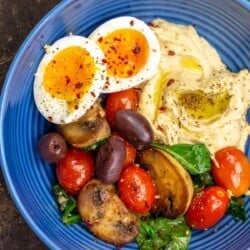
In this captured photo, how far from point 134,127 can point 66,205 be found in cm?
36

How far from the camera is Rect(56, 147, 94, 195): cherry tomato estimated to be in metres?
2.06

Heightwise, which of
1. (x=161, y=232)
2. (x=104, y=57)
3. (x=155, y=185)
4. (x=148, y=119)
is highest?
(x=104, y=57)

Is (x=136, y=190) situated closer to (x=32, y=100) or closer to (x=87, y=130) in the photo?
(x=87, y=130)

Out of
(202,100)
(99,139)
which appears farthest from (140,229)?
(202,100)

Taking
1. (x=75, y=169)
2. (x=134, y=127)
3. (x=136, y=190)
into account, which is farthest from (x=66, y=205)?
(x=134, y=127)

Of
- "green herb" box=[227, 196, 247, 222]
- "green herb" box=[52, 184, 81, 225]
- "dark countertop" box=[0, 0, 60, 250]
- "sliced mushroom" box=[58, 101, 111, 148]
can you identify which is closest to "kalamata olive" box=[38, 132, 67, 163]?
"sliced mushroom" box=[58, 101, 111, 148]

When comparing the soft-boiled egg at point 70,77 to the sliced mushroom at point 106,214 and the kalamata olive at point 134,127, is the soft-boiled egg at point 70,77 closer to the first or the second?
the kalamata olive at point 134,127

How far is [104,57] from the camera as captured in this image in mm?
2041

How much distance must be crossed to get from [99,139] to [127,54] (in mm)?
272

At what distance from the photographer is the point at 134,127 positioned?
1.97m

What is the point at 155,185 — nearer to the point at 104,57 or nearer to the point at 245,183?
the point at 245,183

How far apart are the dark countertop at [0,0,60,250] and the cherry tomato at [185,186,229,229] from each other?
1.90 ft

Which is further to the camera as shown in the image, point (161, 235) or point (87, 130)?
point (161, 235)

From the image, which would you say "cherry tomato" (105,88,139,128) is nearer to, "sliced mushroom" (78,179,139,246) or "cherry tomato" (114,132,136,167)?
"cherry tomato" (114,132,136,167)
